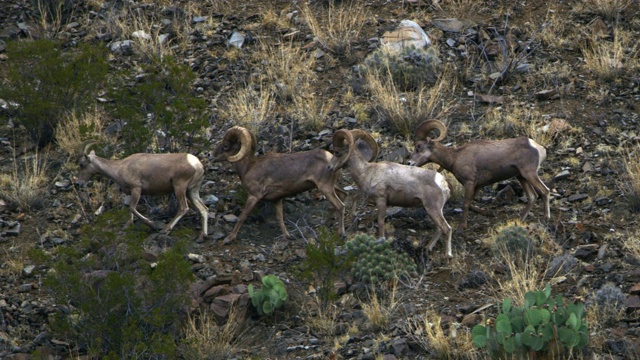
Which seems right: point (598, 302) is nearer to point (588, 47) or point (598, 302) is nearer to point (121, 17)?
point (588, 47)

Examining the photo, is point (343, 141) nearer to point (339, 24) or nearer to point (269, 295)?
point (269, 295)

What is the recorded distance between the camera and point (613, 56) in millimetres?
17000

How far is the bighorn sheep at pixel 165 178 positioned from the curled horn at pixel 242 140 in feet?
1.54

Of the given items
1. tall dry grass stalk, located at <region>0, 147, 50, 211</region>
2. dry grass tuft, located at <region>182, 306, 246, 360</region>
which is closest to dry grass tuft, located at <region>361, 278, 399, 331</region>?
dry grass tuft, located at <region>182, 306, 246, 360</region>

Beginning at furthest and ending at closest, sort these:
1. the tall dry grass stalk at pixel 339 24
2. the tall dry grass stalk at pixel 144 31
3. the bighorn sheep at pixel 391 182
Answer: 1. the tall dry grass stalk at pixel 144 31
2. the tall dry grass stalk at pixel 339 24
3. the bighorn sheep at pixel 391 182

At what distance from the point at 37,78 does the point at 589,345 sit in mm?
9185

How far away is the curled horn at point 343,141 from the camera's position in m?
13.0

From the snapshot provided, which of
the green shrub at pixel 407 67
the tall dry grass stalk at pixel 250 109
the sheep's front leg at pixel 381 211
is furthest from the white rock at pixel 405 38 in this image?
the sheep's front leg at pixel 381 211

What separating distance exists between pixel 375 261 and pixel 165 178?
3060 mm

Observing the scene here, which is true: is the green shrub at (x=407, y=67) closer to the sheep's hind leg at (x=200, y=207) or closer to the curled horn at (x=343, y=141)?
the curled horn at (x=343, y=141)

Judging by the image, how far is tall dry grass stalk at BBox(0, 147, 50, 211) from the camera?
14.1 meters

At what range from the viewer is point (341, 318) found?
11.2 metres

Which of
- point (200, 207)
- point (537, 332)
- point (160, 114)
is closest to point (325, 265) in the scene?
point (200, 207)

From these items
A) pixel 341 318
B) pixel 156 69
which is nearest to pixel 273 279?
pixel 341 318
